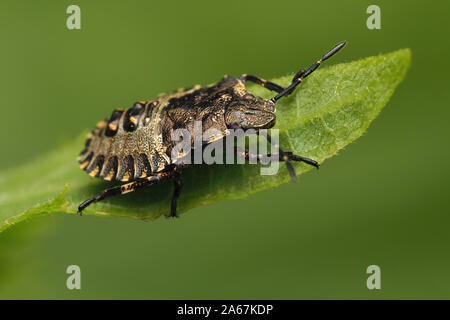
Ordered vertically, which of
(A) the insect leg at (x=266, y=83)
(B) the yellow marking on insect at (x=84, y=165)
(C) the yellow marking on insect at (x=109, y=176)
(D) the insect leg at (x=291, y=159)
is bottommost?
(D) the insect leg at (x=291, y=159)

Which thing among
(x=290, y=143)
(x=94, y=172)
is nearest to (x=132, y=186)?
(x=94, y=172)

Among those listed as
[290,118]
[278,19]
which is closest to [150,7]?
[278,19]

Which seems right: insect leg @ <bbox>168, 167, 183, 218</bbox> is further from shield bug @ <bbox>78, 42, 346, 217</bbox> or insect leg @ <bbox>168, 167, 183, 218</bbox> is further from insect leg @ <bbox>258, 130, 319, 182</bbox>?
insect leg @ <bbox>258, 130, 319, 182</bbox>

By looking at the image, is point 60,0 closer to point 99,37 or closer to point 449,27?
point 99,37

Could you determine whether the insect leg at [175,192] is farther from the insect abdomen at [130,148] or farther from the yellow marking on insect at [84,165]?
the yellow marking on insect at [84,165]

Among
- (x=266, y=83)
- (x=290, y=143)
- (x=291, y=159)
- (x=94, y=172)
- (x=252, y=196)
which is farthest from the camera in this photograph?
(x=252, y=196)

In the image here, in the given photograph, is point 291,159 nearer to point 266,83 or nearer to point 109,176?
point 266,83

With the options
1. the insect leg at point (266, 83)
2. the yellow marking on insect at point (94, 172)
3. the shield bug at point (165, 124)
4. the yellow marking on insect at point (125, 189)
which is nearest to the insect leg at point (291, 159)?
the shield bug at point (165, 124)
